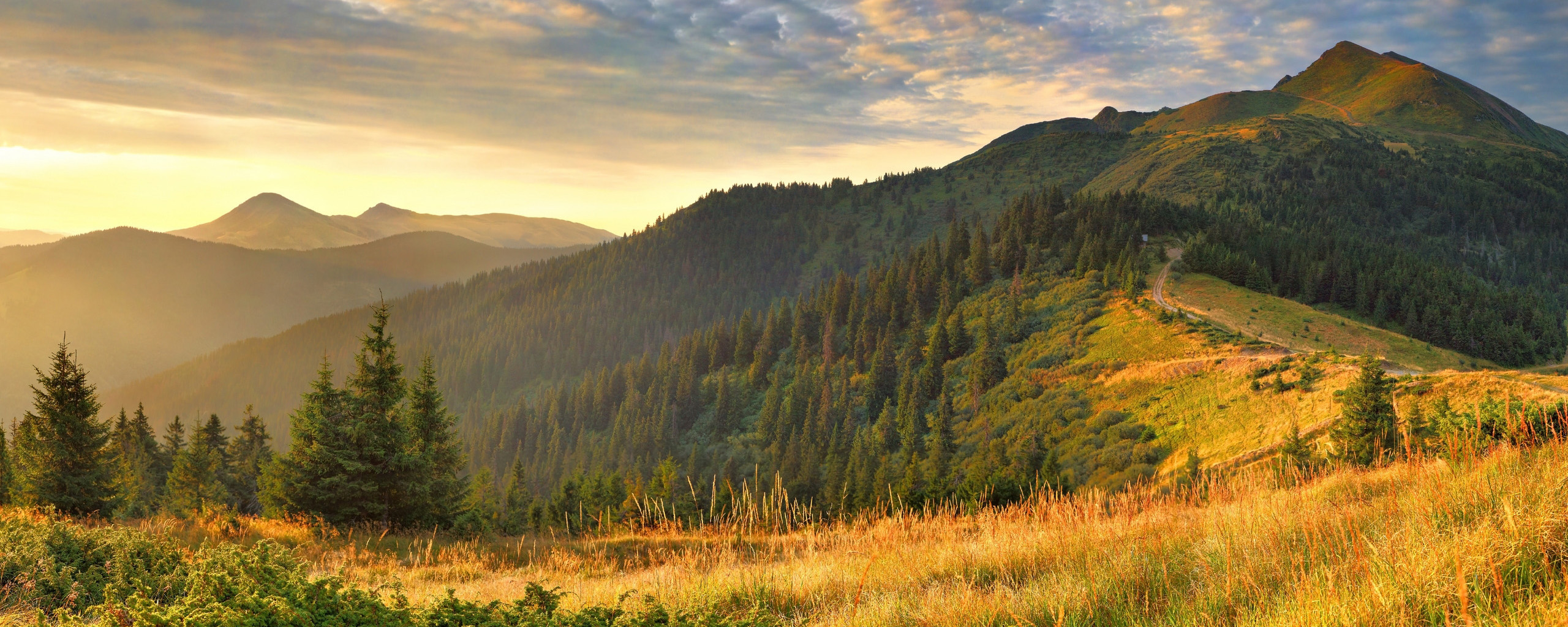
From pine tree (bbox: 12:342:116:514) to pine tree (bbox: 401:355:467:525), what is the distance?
1017cm

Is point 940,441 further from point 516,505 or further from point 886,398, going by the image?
point 516,505

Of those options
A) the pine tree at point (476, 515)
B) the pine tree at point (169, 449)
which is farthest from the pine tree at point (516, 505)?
the pine tree at point (169, 449)

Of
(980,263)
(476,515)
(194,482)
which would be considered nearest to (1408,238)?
(980,263)

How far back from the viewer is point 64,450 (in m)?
24.2

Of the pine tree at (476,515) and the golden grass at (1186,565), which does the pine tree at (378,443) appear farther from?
the golden grass at (1186,565)

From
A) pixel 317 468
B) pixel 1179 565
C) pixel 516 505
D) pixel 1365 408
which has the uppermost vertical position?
pixel 1179 565

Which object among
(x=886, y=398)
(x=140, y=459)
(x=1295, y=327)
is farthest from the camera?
(x=886, y=398)

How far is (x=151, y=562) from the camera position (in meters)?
8.96

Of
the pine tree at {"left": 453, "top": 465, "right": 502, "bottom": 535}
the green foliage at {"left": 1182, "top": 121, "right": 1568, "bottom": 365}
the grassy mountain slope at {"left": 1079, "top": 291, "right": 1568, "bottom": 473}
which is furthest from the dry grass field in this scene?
the green foliage at {"left": 1182, "top": 121, "right": 1568, "bottom": 365}

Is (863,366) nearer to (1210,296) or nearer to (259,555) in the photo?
(1210,296)

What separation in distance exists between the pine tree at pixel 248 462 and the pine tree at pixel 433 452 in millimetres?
31619

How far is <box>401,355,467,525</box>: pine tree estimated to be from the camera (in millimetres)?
25047

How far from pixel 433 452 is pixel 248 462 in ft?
177

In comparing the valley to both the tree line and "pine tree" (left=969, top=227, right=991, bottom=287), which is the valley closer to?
the tree line
